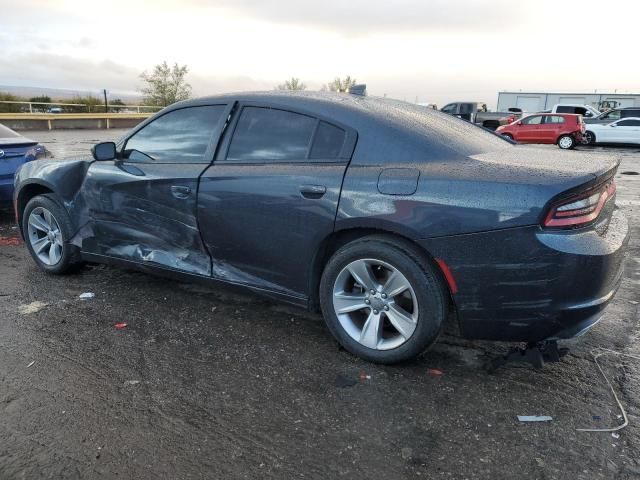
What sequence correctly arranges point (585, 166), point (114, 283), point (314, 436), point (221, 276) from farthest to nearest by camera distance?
1. point (114, 283)
2. point (221, 276)
3. point (585, 166)
4. point (314, 436)

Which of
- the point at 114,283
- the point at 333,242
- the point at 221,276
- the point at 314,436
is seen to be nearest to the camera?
the point at 314,436

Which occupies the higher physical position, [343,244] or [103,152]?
[103,152]

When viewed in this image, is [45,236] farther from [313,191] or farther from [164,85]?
[164,85]

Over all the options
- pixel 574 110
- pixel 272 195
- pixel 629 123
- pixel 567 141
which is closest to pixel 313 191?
pixel 272 195

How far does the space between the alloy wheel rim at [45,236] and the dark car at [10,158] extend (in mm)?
2108

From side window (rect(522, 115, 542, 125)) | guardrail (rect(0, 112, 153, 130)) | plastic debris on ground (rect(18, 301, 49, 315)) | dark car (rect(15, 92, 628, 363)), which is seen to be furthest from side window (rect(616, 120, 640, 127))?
guardrail (rect(0, 112, 153, 130))

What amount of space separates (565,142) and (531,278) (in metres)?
21.5

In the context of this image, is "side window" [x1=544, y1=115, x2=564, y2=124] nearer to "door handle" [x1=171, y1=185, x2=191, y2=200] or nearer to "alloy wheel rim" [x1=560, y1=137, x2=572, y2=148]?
"alloy wheel rim" [x1=560, y1=137, x2=572, y2=148]

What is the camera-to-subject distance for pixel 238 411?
9.02 ft

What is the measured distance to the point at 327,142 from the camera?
3.29m

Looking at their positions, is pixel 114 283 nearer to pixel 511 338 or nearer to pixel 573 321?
pixel 511 338

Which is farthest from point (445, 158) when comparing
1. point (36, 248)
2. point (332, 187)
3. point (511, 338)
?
point (36, 248)

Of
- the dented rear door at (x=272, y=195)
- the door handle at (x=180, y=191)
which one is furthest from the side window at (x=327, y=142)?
the door handle at (x=180, y=191)

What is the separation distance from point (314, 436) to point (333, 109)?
1.95 meters
